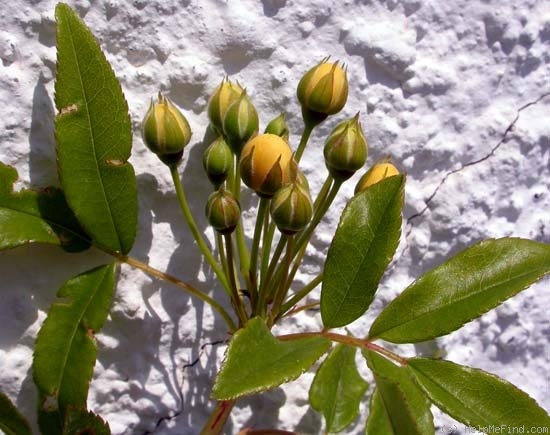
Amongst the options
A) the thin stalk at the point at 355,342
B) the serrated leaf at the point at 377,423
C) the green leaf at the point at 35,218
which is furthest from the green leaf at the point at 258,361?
the green leaf at the point at 35,218

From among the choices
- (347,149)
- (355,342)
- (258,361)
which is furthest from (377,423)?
(347,149)

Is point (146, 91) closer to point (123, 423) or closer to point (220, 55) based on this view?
point (220, 55)

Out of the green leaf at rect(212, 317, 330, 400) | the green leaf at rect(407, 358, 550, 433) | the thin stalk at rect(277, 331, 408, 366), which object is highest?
the green leaf at rect(212, 317, 330, 400)

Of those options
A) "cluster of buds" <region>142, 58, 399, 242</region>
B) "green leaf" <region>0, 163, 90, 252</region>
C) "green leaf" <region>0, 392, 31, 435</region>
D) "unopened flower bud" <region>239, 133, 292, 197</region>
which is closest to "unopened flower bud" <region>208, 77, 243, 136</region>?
"cluster of buds" <region>142, 58, 399, 242</region>

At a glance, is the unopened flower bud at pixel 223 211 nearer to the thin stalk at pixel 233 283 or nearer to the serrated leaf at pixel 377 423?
the thin stalk at pixel 233 283

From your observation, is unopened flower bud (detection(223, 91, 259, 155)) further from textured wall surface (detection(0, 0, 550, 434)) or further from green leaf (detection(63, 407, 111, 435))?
green leaf (detection(63, 407, 111, 435))
